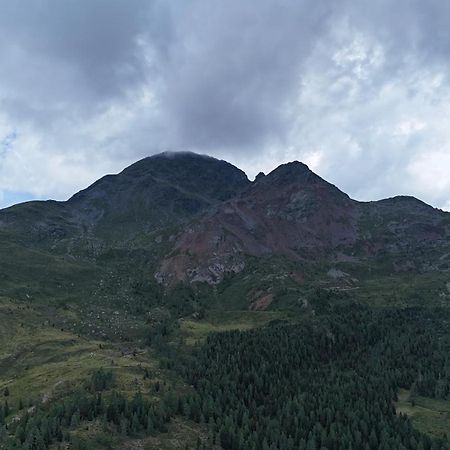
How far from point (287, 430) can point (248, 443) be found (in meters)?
23.8

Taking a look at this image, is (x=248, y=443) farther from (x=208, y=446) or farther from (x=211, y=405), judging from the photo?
(x=211, y=405)

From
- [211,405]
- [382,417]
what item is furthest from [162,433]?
[382,417]

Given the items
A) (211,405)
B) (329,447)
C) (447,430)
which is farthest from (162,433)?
(447,430)

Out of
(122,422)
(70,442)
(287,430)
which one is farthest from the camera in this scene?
(287,430)

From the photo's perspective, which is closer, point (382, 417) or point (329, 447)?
point (329, 447)

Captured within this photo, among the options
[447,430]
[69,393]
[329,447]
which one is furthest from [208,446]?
[447,430]

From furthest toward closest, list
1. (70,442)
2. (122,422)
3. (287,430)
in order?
(287,430), (122,422), (70,442)

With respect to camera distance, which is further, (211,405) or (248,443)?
(211,405)

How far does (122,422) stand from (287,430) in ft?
208

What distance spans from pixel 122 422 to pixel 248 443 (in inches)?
1736

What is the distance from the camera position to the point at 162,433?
575 feet

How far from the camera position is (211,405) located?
200 metres

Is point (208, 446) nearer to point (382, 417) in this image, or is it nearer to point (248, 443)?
point (248, 443)

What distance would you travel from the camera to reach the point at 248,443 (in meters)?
174
